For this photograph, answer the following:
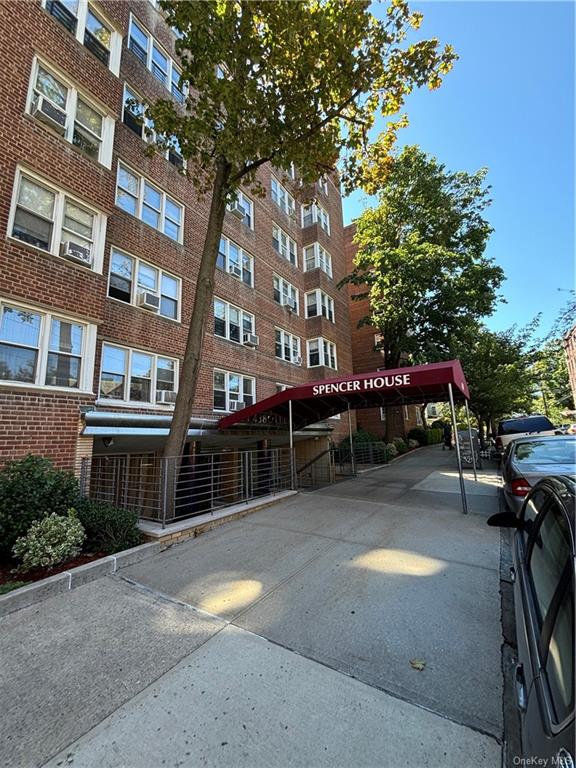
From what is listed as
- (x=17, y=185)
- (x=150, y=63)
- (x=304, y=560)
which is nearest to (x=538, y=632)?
(x=304, y=560)

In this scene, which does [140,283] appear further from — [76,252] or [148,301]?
[76,252]

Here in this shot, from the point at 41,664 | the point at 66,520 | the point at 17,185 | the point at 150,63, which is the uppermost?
the point at 150,63

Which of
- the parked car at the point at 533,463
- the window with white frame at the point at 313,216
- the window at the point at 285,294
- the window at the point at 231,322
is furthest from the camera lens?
the window with white frame at the point at 313,216

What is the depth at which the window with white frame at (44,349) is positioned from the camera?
696 cm

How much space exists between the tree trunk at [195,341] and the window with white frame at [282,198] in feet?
Answer: 39.4

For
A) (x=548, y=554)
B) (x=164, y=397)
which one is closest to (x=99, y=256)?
(x=164, y=397)

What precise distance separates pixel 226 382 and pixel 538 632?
1235cm

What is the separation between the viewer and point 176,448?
7.55 m

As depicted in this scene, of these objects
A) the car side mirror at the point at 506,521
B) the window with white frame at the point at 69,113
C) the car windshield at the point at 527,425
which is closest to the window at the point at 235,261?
the window with white frame at the point at 69,113

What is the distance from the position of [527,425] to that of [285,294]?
13.4 metres

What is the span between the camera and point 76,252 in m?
8.11

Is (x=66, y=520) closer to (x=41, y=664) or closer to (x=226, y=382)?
(x=41, y=664)

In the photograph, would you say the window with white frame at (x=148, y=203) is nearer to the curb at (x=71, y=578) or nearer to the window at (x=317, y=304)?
the window at (x=317, y=304)

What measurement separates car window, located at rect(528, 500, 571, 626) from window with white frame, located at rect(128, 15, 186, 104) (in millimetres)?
14704
